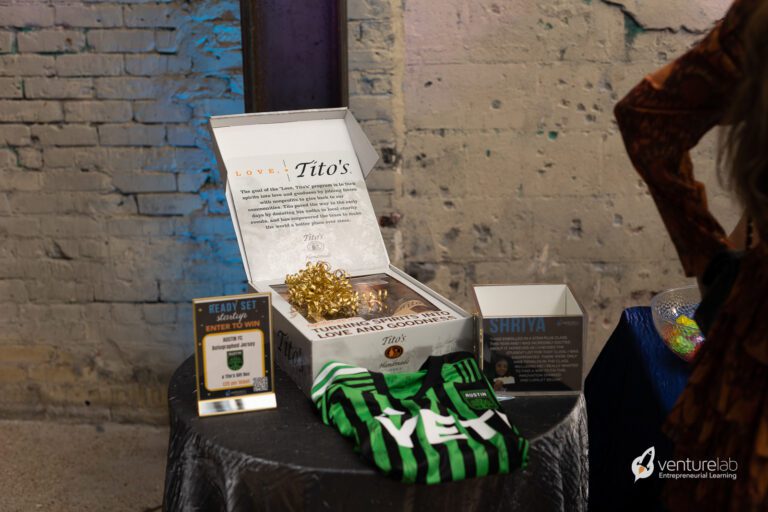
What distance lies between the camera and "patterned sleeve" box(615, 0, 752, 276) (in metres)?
1.06

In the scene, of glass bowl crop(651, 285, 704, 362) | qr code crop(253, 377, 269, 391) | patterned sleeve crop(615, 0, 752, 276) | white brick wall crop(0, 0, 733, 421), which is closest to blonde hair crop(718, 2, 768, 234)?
patterned sleeve crop(615, 0, 752, 276)

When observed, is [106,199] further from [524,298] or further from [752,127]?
[752,127]

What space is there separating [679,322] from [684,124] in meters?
0.69

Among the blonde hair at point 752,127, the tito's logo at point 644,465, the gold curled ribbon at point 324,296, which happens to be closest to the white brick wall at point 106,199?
the gold curled ribbon at point 324,296

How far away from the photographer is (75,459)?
2.71 m

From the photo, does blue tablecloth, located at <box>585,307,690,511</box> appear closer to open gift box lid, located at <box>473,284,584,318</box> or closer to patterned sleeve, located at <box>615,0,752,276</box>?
open gift box lid, located at <box>473,284,584,318</box>

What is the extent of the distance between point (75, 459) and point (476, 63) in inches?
72.3

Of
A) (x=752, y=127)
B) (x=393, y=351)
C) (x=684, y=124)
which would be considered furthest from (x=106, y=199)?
(x=752, y=127)

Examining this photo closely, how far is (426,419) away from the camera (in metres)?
1.29

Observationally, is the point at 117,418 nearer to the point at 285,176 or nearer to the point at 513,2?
the point at 285,176

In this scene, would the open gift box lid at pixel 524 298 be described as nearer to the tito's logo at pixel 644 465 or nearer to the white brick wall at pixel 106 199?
the tito's logo at pixel 644 465

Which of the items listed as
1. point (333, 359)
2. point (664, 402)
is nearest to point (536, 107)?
point (664, 402)

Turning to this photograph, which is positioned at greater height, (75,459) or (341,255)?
(341,255)

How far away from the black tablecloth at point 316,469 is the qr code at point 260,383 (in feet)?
0.14
